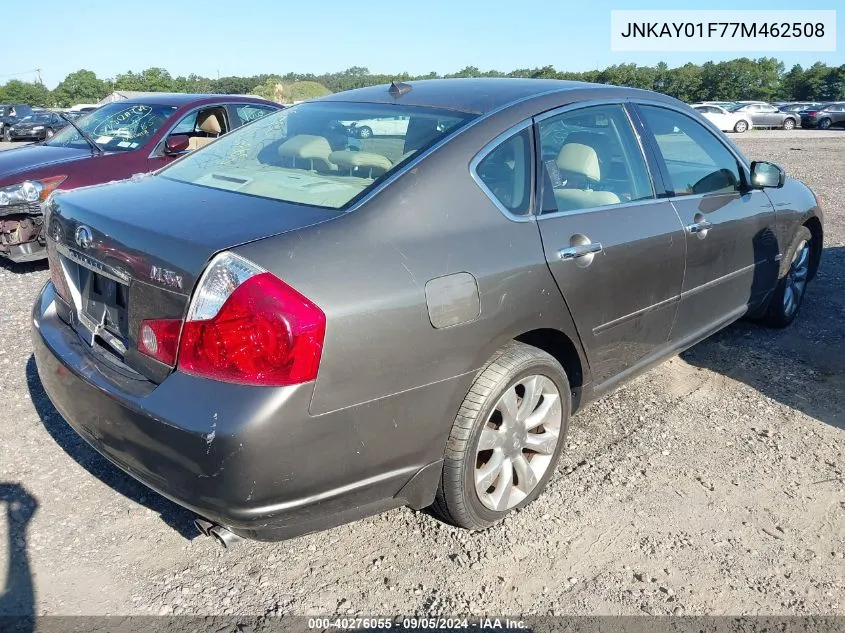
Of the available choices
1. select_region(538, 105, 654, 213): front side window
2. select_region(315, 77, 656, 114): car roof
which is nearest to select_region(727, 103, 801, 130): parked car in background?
select_region(538, 105, 654, 213): front side window

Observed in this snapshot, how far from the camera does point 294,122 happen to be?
3244 mm

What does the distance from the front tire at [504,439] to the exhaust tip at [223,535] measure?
2.41 feet

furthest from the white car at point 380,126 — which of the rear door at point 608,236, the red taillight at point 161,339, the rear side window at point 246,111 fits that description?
the rear side window at point 246,111

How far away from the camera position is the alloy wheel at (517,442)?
8.56ft

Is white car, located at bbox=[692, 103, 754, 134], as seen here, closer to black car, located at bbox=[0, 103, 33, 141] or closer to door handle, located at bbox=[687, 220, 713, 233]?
black car, located at bbox=[0, 103, 33, 141]

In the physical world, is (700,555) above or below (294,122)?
below

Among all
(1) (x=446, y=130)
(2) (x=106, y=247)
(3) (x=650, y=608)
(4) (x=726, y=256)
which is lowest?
(3) (x=650, y=608)

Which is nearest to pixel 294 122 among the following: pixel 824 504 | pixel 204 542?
pixel 204 542

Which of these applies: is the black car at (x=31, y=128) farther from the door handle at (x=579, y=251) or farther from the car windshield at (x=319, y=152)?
the door handle at (x=579, y=251)

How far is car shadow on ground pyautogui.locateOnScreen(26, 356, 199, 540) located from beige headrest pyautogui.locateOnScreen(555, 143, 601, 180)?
213 cm

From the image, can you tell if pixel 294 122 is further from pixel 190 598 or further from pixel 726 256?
pixel 726 256

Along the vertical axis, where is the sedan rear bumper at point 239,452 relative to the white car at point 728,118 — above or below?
below

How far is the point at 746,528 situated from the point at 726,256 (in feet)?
5.14

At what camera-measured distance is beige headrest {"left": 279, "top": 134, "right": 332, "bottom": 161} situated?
2.88 m
